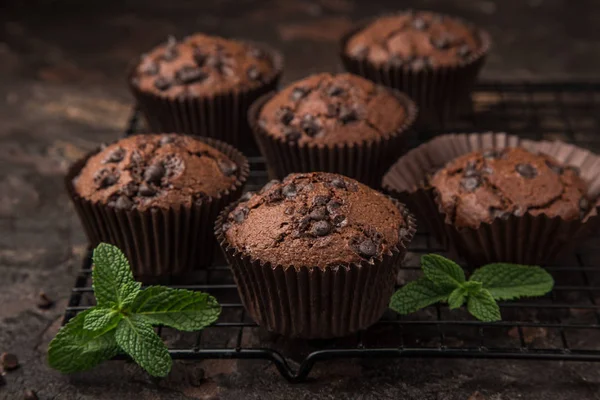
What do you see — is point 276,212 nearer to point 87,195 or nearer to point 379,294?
point 379,294

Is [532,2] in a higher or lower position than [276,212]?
lower

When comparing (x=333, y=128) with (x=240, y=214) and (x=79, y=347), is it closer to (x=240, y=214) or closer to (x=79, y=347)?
(x=240, y=214)

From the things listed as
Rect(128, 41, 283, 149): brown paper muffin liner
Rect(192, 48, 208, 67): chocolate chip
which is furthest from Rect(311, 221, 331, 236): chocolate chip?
Rect(192, 48, 208, 67): chocolate chip

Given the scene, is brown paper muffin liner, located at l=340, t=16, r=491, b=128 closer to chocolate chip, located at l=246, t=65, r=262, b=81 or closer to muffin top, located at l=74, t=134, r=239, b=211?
chocolate chip, located at l=246, t=65, r=262, b=81

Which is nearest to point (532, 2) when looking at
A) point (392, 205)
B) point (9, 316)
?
point (392, 205)

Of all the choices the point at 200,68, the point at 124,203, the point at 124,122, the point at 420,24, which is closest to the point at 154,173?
the point at 124,203

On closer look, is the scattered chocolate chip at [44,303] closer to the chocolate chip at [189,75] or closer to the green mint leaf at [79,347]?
the green mint leaf at [79,347]
